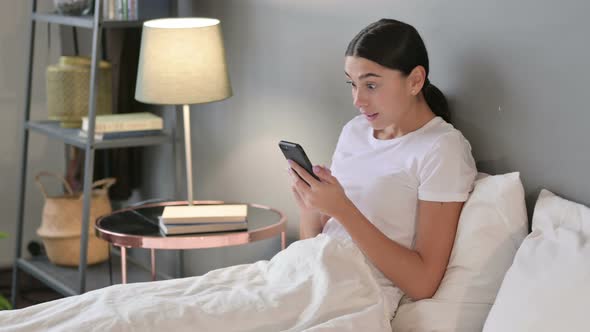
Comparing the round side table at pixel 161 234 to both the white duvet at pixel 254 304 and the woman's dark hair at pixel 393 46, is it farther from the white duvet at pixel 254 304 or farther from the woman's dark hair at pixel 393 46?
the woman's dark hair at pixel 393 46

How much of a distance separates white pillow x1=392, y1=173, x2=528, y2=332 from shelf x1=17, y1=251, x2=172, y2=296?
5.55ft

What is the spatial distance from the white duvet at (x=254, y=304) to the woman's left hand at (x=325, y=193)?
0.23 feet

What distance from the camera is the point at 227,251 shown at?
11.0 feet

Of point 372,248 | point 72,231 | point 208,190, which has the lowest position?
point 72,231

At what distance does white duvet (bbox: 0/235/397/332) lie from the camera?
1.88 metres

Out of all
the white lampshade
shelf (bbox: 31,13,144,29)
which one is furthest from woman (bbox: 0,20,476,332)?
shelf (bbox: 31,13,144,29)

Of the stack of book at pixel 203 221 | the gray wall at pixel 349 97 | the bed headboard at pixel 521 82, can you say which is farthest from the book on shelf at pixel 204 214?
the bed headboard at pixel 521 82

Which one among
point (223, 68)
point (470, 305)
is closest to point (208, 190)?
point (223, 68)

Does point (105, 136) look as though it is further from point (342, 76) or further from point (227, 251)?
point (342, 76)

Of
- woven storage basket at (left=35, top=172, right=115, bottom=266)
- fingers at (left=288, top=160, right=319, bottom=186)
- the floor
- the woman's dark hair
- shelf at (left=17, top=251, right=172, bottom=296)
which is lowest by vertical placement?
the floor

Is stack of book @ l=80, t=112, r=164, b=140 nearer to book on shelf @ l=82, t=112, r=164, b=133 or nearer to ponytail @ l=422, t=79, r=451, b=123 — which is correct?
book on shelf @ l=82, t=112, r=164, b=133

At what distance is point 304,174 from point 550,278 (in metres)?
0.69

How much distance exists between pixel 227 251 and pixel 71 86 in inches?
32.7

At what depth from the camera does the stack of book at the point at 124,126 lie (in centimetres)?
321
